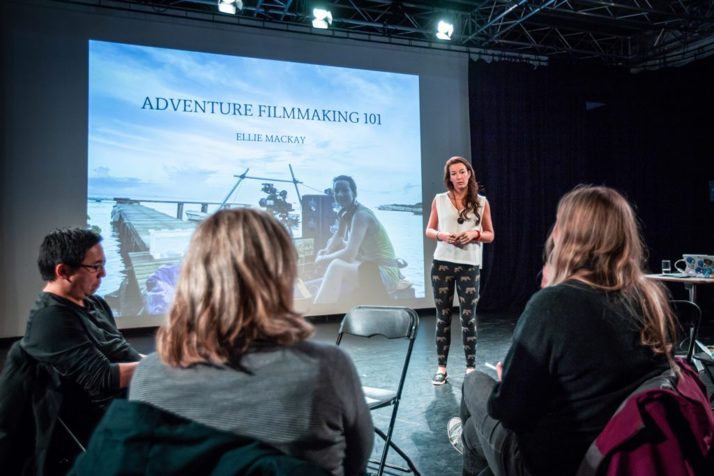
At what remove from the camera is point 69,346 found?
1624 millimetres

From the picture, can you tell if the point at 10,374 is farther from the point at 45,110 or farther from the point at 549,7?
the point at 549,7

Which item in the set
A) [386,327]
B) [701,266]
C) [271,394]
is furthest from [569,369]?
[701,266]

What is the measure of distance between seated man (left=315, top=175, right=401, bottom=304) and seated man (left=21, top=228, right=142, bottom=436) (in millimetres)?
4438

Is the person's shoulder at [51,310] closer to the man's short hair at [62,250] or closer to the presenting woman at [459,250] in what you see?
the man's short hair at [62,250]

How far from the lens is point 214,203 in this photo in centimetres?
587

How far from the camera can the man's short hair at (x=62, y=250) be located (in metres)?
1.73

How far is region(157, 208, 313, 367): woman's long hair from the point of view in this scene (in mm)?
902

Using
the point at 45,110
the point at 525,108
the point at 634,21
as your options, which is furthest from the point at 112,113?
the point at 634,21

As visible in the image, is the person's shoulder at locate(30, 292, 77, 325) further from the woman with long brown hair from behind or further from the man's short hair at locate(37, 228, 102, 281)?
the woman with long brown hair from behind

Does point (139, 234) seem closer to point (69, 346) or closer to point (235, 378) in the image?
point (69, 346)

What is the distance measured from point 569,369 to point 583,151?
716cm

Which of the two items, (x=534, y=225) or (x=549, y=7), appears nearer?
(x=549, y=7)

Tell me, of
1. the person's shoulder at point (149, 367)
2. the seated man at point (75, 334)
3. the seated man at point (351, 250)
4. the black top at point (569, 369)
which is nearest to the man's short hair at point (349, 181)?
the seated man at point (351, 250)

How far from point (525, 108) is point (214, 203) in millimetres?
4392
